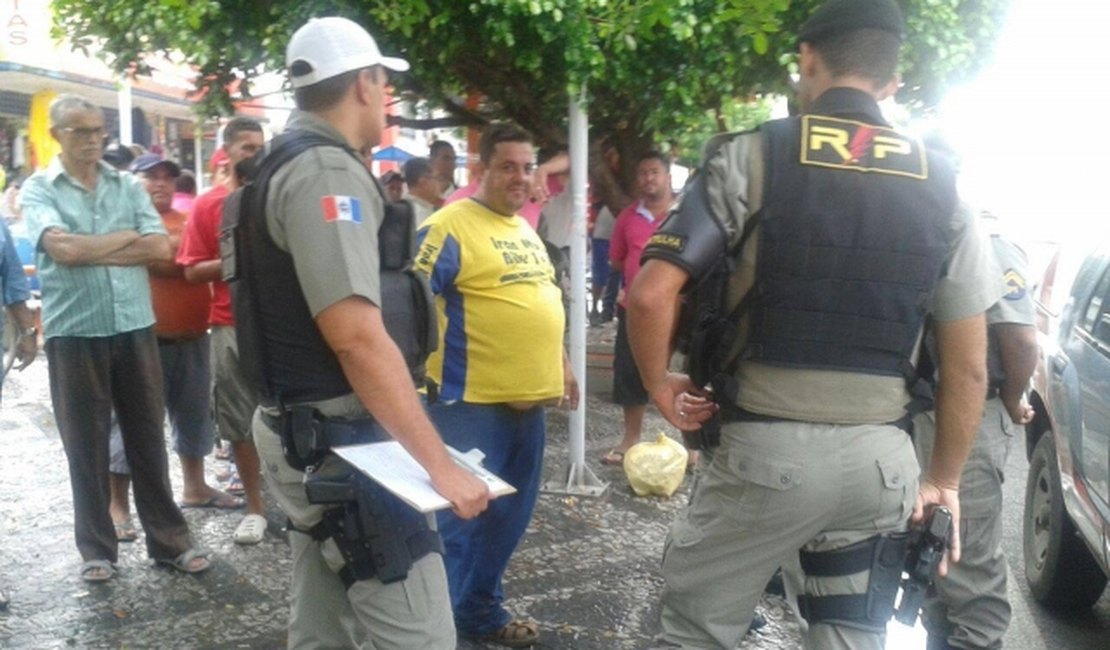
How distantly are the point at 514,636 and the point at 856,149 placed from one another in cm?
246

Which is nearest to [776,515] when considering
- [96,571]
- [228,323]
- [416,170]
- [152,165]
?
[96,571]

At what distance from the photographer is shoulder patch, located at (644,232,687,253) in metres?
2.42

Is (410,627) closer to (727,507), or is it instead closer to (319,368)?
(319,368)

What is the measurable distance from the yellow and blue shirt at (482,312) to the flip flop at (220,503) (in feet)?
7.80

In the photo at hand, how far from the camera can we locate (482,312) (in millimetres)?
3920

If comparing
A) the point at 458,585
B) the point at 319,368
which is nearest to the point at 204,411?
the point at 458,585

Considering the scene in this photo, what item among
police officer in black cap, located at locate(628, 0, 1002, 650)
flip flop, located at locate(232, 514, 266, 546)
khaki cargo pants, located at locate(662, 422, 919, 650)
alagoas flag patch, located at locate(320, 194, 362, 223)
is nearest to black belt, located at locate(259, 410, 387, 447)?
alagoas flag patch, located at locate(320, 194, 362, 223)

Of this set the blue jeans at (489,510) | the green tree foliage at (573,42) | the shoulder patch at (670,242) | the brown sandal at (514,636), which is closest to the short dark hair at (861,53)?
the shoulder patch at (670,242)

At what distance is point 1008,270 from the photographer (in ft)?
11.0

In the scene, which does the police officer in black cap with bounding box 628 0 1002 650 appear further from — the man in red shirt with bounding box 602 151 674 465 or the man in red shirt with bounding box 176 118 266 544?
the man in red shirt with bounding box 602 151 674 465

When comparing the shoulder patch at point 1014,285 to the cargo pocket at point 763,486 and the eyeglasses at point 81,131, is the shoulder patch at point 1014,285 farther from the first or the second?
the eyeglasses at point 81,131

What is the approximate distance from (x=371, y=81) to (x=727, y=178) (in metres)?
0.88

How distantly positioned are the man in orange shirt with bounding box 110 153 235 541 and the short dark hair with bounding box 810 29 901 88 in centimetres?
339

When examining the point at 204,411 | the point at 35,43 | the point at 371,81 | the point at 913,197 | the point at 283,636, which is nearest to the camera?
the point at 913,197
